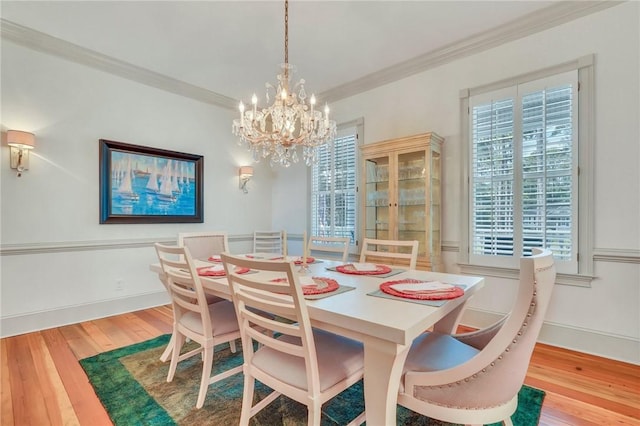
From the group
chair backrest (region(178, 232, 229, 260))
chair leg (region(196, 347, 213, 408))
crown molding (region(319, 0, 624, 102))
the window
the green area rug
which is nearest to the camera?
the green area rug

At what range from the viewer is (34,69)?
2791mm

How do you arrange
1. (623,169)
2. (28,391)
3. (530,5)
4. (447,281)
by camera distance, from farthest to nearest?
(530,5) → (623,169) → (28,391) → (447,281)

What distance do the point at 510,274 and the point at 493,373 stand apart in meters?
2.02

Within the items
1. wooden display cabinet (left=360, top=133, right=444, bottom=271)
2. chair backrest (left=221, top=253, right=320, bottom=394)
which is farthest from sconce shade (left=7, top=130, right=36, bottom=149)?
wooden display cabinet (left=360, top=133, right=444, bottom=271)

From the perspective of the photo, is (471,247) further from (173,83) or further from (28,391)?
(173,83)

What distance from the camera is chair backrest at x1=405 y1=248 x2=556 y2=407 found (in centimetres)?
94

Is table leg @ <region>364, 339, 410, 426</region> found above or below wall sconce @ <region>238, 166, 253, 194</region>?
below

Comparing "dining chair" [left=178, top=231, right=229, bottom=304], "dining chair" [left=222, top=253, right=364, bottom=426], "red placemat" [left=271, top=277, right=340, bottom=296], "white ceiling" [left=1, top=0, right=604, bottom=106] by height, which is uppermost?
"white ceiling" [left=1, top=0, right=604, bottom=106]

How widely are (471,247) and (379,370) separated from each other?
222 centimetres

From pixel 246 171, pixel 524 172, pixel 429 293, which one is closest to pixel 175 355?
pixel 429 293

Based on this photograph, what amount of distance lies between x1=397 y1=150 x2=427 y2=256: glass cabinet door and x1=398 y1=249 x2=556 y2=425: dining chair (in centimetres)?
192

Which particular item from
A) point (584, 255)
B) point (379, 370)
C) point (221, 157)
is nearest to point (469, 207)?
point (584, 255)

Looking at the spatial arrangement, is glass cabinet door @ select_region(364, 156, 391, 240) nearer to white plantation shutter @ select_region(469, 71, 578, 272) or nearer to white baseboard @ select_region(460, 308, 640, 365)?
white plantation shutter @ select_region(469, 71, 578, 272)

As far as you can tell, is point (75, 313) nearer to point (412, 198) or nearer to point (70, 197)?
point (70, 197)
